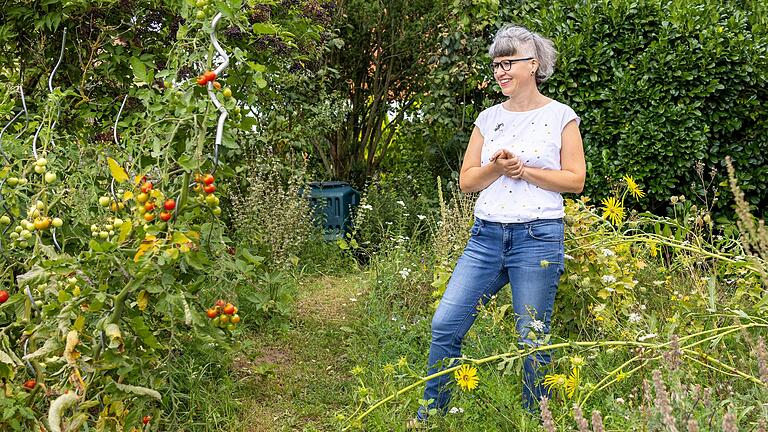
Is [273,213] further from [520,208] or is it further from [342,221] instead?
[520,208]

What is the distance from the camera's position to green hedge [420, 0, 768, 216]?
494cm

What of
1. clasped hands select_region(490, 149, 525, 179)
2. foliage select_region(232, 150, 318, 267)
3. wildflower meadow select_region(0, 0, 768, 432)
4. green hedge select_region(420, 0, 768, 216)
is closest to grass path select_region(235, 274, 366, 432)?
wildflower meadow select_region(0, 0, 768, 432)

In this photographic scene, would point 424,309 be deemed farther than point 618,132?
No

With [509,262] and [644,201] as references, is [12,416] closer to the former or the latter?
[509,262]

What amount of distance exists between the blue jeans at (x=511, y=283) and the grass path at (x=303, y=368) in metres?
0.68

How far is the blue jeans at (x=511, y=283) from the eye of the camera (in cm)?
282

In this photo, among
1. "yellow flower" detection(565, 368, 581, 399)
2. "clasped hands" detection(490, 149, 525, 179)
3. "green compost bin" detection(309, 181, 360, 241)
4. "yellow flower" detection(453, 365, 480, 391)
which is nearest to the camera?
"yellow flower" detection(565, 368, 581, 399)

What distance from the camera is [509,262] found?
9.43 ft

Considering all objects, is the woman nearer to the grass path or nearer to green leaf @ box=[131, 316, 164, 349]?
the grass path

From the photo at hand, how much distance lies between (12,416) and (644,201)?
12.8ft

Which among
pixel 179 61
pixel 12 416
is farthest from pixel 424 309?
pixel 12 416

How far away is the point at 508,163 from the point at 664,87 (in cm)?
266

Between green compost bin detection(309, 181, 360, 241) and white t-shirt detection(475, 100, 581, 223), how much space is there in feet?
11.1

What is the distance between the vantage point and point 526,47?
290 cm
